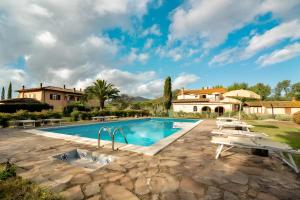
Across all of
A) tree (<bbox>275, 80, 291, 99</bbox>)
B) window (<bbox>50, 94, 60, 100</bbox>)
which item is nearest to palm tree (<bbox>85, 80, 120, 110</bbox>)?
window (<bbox>50, 94, 60, 100</bbox>)

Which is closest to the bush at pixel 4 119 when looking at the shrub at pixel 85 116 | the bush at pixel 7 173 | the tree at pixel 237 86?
the shrub at pixel 85 116

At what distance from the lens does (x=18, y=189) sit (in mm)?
2793

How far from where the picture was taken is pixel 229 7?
9.77 metres

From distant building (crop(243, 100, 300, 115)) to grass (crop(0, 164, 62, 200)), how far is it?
47.3m

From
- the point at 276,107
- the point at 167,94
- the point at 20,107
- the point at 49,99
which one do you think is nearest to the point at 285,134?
the point at 167,94

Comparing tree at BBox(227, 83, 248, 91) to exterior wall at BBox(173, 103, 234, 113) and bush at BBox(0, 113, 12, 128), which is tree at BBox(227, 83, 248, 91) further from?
bush at BBox(0, 113, 12, 128)

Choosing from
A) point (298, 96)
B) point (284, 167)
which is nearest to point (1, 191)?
point (284, 167)

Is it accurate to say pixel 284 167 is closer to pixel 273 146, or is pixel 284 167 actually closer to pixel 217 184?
pixel 273 146

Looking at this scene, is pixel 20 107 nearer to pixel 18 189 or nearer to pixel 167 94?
pixel 167 94

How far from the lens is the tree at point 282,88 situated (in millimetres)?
75938

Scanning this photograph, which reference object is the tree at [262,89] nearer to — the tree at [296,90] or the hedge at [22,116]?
the tree at [296,90]

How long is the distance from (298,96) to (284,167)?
87988mm

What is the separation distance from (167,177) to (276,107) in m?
53.3

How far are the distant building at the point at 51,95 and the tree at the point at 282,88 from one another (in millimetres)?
93176
